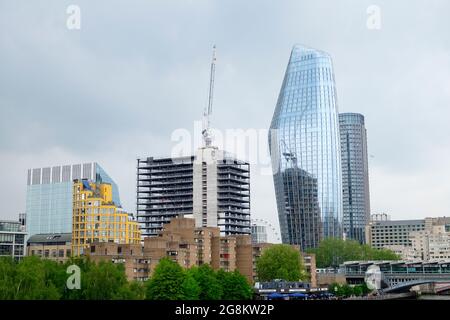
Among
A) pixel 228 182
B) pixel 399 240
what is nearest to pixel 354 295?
pixel 228 182

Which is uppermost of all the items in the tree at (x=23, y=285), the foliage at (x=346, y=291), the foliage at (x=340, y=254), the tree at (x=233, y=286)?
the foliage at (x=340, y=254)

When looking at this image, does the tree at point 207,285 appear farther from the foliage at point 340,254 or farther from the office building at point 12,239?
the foliage at point 340,254

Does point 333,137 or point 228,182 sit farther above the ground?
point 333,137

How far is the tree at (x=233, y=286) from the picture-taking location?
2989 cm

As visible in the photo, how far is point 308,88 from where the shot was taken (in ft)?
288

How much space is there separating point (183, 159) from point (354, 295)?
105ft

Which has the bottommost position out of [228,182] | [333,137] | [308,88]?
[228,182]

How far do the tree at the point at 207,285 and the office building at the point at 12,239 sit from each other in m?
22.6

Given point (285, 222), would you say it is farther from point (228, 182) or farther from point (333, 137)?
point (228, 182)

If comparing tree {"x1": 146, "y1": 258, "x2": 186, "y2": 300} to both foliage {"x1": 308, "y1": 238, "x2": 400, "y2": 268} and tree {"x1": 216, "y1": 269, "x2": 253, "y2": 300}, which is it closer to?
tree {"x1": 216, "y1": 269, "x2": 253, "y2": 300}

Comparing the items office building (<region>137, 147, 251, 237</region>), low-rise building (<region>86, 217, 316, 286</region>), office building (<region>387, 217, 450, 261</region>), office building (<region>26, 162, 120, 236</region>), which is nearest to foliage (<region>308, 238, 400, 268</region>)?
office building (<region>137, 147, 251, 237</region>)

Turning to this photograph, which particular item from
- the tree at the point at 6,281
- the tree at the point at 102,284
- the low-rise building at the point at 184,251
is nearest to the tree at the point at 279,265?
the low-rise building at the point at 184,251

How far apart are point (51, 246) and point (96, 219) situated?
4.20 metres

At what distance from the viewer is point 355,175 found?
429 feet
